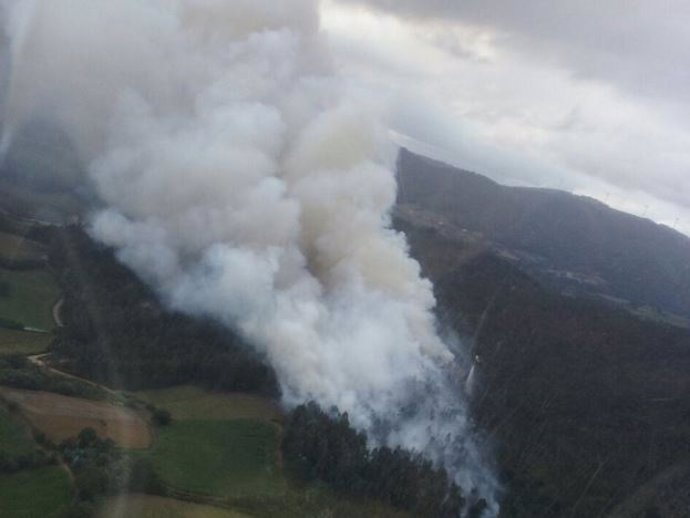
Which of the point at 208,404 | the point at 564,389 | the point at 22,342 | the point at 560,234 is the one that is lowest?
the point at 22,342

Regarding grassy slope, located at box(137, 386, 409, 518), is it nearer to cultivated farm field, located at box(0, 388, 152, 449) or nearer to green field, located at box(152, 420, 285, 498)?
green field, located at box(152, 420, 285, 498)

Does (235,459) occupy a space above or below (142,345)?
below

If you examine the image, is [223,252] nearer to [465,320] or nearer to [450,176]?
[465,320]

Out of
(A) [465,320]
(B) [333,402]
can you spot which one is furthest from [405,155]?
(B) [333,402]

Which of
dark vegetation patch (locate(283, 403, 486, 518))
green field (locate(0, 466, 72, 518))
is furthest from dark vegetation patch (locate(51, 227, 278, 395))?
green field (locate(0, 466, 72, 518))

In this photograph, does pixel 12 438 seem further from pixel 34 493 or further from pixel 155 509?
pixel 155 509

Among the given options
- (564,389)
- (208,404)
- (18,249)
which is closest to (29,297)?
(18,249)
